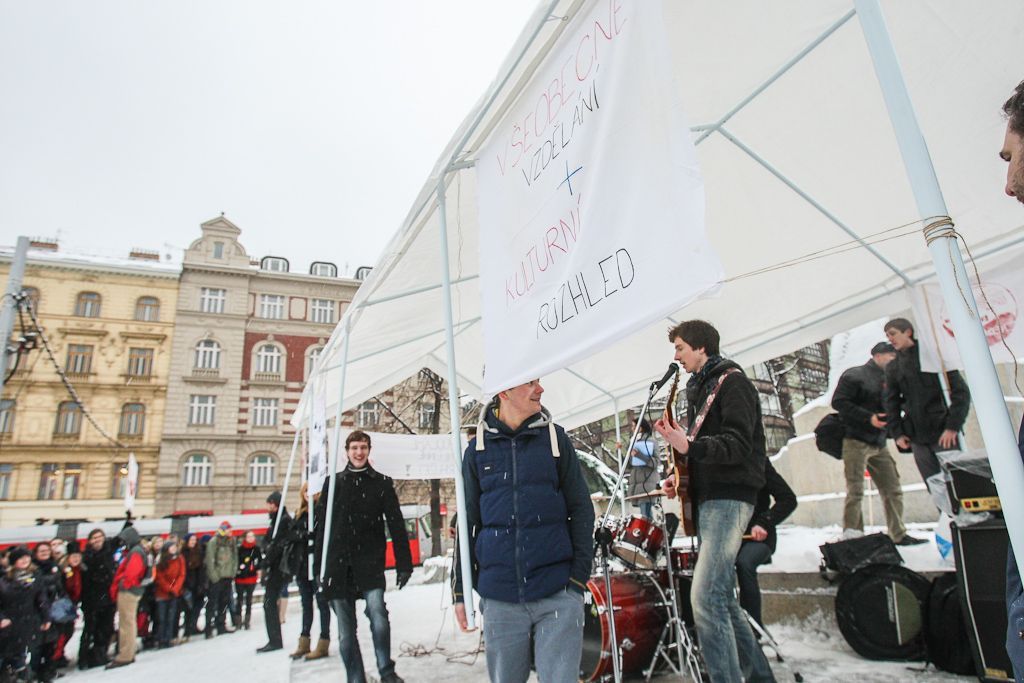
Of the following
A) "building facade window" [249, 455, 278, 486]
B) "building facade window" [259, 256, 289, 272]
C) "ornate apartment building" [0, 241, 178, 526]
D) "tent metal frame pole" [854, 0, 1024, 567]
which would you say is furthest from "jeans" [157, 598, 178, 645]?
"building facade window" [259, 256, 289, 272]

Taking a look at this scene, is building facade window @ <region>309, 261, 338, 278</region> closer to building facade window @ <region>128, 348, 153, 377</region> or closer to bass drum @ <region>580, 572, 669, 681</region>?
building facade window @ <region>128, 348, 153, 377</region>

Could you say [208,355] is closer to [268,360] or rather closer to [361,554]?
[268,360]

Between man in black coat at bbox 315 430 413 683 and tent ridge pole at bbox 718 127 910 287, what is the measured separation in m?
3.50

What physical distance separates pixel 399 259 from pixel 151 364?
34.9m

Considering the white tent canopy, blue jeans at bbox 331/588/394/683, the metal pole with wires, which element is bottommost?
blue jeans at bbox 331/588/394/683

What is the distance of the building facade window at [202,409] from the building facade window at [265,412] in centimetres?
208

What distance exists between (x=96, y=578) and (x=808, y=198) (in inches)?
401

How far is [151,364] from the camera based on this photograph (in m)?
33.6

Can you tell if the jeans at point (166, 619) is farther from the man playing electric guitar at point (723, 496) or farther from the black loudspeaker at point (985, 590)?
the black loudspeaker at point (985, 590)

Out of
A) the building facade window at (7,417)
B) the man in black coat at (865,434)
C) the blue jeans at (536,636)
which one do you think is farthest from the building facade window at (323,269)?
the blue jeans at (536,636)

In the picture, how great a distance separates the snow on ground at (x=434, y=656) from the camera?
13.1ft

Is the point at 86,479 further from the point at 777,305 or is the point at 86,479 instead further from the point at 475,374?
the point at 777,305

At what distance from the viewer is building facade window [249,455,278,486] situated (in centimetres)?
3222

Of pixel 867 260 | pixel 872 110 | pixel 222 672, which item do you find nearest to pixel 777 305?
pixel 867 260
